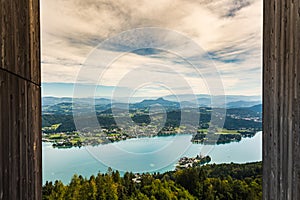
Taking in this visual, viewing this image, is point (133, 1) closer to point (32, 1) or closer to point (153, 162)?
point (153, 162)

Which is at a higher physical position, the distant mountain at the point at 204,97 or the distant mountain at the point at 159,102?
the distant mountain at the point at 204,97

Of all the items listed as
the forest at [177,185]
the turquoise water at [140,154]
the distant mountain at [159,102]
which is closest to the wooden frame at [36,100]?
the turquoise water at [140,154]

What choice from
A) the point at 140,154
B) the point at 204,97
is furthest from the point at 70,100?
the point at 204,97

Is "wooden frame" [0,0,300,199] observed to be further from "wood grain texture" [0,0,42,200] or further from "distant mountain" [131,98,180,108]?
"distant mountain" [131,98,180,108]

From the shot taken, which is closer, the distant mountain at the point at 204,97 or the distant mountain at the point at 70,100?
the distant mountain at the point at 70,100

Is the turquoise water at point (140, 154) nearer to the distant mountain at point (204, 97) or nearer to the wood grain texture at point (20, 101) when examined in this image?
the distant mountain at point (204, 97)

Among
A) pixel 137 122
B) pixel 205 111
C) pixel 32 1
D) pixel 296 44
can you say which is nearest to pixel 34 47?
pixel 32 1

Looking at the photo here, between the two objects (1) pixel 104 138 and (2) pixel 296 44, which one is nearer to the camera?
(2) pixel 296 44

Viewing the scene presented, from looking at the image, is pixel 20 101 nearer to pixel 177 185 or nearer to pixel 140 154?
pixel 140 154

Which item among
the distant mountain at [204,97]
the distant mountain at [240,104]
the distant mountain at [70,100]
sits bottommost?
the distant mountain at [240,104]
